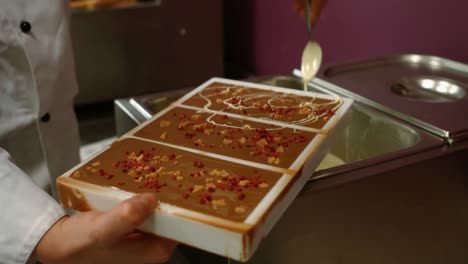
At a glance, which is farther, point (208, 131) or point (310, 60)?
point (310, 60)

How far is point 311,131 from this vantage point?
2.09ft

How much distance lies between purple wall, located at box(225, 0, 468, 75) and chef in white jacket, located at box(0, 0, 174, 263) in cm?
64

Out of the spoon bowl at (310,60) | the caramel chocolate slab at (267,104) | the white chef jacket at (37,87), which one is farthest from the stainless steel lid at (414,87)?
the white chef jacket at (37,87)

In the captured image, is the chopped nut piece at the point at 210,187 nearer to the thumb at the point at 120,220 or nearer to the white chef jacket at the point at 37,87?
the thumb at the point at 120,220

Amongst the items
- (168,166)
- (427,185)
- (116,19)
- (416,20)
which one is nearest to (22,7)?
(168,166)

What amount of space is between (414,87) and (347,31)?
0.61 meters

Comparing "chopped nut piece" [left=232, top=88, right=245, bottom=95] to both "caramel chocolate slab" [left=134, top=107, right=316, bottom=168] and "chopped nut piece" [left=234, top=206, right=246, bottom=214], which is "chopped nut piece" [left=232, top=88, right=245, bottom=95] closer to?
"caramel chocolate slab" [left=134, top=107, right=316, bottom=168]

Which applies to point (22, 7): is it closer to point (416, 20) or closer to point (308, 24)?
point (308, 24)

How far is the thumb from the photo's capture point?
427 millimetres

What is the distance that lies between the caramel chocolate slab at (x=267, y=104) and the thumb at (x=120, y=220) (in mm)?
297

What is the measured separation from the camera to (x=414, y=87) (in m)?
0.97

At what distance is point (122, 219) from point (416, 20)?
101cm

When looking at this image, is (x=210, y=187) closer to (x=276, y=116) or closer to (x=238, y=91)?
(x=276, y=116)

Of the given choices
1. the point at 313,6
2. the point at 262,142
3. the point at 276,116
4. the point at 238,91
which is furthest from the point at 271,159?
the point at 313,6
